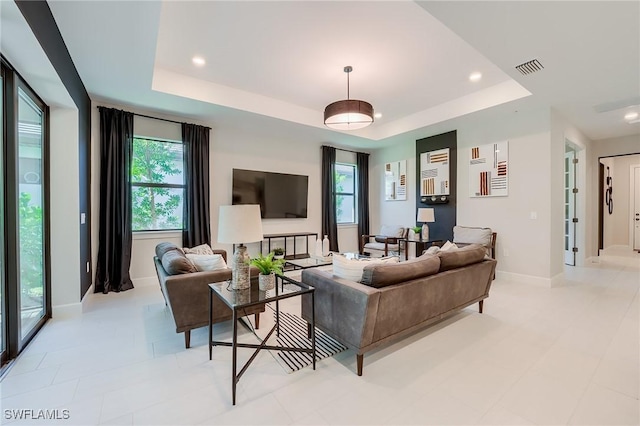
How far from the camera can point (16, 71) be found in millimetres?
2354

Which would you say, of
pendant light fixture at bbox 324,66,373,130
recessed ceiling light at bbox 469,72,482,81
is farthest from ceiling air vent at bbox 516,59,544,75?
pendant light fixture at bbox 324,66,373,130

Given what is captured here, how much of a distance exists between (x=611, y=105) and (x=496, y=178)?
169 cm

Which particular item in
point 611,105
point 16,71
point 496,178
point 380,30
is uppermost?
point 380,30

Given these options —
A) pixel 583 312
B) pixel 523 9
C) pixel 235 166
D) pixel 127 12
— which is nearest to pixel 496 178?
pixel 583 312

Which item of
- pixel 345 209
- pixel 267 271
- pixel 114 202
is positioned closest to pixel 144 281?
pixel 114 202

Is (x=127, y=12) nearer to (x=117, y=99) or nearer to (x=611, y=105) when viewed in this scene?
(x=117, y=99)

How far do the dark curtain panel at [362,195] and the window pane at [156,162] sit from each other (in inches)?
158

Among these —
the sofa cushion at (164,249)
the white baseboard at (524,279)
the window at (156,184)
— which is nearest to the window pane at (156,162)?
the window at (156,184)

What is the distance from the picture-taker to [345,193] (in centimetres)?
705

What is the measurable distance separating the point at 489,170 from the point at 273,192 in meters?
3.97

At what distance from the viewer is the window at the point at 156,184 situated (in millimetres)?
4473

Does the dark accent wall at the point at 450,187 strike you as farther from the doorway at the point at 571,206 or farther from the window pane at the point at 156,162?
the window pane at the point at 156,162

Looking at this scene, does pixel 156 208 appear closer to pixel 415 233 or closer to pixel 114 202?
pixel 114 202

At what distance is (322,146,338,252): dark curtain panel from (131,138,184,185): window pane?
2.91m
